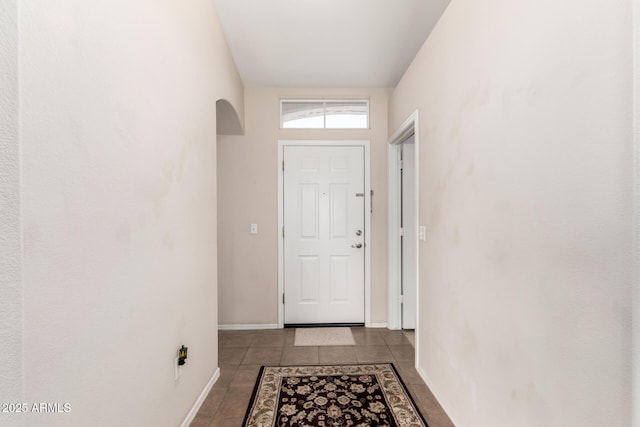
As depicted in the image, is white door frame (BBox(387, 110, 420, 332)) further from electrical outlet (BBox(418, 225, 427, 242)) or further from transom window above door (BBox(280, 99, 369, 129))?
electrical outlet (BBox(418, 225, 427, 242))

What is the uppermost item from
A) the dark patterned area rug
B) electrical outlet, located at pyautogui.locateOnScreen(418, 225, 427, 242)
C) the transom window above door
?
the transom window above door

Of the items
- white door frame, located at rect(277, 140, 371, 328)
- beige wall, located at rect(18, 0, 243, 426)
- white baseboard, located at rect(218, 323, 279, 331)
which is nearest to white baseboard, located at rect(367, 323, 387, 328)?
white door frame, located at rect(277, 140, 371, 328)

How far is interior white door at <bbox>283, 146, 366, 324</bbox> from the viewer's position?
3184 mm

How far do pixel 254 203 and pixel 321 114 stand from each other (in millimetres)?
1209

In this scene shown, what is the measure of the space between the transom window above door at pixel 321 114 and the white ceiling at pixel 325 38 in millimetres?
199

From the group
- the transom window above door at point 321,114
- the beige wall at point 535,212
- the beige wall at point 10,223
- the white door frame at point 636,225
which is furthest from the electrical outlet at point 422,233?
the beige wall at point 10,223

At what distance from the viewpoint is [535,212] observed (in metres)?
1.07

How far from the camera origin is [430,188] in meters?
2.04

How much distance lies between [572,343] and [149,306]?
154 centimetres

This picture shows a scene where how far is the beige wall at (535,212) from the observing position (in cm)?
81

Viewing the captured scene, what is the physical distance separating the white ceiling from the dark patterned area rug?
102 inches

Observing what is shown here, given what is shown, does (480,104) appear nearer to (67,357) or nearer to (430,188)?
(430,188)

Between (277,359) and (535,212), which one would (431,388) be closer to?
(277,359)

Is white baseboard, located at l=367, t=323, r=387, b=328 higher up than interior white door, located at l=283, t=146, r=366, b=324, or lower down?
lower down
